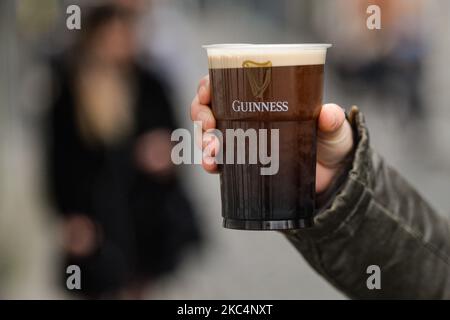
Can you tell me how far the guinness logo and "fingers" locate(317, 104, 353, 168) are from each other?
195 millimetres

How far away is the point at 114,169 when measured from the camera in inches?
166

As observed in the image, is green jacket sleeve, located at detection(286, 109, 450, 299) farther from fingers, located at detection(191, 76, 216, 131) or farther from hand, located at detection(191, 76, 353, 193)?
fingers, located at detection(191, 76, 216, 131)

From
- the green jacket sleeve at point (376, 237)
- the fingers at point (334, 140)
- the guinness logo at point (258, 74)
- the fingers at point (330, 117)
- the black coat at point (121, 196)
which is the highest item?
the guinness logo at point (258, 74)

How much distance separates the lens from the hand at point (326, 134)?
1558mm

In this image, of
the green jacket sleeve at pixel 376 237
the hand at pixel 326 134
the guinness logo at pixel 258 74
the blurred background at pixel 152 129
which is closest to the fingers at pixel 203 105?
the hand at pixel 326 134

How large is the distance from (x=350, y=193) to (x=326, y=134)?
14 cm

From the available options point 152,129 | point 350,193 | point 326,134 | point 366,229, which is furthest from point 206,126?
point 152,129

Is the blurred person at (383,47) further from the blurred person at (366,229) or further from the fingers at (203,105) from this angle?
the fingers at (203,105)

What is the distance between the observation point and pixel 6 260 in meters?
4.98

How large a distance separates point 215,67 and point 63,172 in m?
2.71

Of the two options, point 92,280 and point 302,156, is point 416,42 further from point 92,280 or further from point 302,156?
point 302,156

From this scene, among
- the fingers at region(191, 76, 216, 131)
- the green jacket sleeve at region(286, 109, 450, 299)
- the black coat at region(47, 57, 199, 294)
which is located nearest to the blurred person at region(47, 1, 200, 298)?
the black coat at region(47, 57, 199, 294)

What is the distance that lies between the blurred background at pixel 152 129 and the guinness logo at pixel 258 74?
2413mm

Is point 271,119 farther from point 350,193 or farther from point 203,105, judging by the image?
point 350,193
